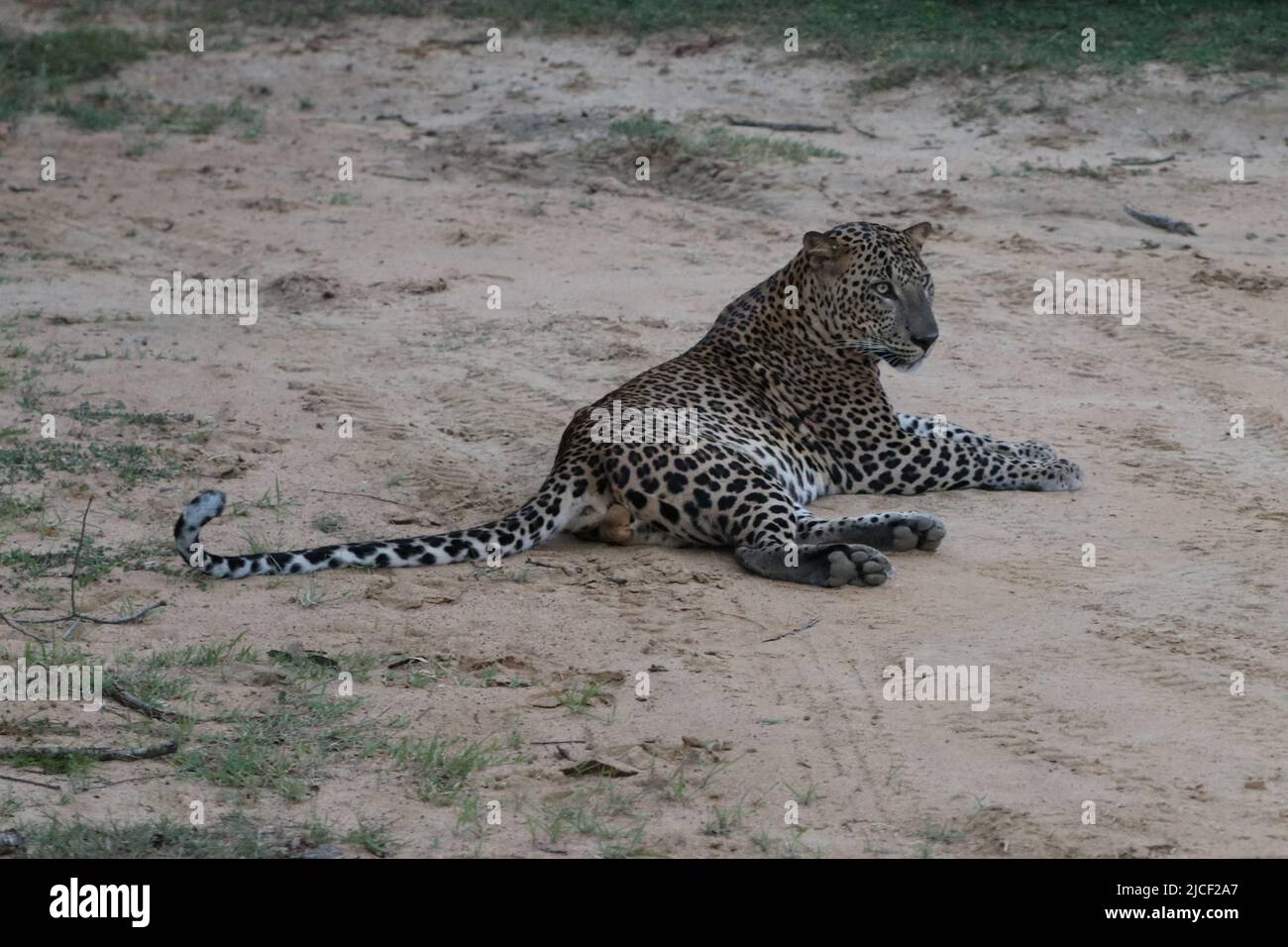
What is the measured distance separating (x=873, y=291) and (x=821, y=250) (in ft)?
1.04

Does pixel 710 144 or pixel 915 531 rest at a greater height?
pixel 710 144

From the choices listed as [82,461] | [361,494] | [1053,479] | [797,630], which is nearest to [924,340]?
[1053,479]

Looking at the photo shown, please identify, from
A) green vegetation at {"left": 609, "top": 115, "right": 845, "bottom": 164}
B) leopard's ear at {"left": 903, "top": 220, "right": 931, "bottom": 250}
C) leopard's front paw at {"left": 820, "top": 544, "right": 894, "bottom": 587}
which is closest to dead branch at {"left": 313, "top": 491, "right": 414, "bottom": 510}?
leopard's front paw at {"left": 820, "top": 544, "right": 894, "bottom": 587}

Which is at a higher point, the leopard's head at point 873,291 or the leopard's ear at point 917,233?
the leopard's ear at point 917,233

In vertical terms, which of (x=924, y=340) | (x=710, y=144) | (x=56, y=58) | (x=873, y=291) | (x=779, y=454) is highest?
(x=56, y=58)

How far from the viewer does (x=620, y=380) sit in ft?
33.4

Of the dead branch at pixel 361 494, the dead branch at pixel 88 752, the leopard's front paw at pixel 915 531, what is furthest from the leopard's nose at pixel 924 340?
the dead branch at pixel 88 752

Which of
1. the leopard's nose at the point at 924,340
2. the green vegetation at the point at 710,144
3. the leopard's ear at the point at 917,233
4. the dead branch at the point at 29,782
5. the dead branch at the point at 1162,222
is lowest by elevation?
the dead branch at the point at 29,782

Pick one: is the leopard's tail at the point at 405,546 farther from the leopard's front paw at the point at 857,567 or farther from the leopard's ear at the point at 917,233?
the leopard's ear at the point at 917,233

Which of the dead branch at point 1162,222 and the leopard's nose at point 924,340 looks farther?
the dead branch at point 1162,222

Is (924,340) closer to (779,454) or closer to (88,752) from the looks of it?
(779,454)

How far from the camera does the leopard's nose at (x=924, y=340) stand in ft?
Result: 28.3

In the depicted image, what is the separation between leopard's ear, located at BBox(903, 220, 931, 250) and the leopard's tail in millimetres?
2330

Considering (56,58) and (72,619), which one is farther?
(56,58)
